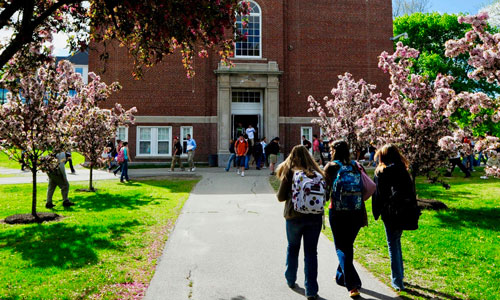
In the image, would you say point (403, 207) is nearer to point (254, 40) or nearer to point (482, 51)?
point (482, 51)

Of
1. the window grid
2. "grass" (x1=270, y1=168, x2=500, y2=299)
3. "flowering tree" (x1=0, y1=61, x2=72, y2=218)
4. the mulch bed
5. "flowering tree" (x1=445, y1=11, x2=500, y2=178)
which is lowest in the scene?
"grass" (x1=270, y1=168, x2=500, y2=299)

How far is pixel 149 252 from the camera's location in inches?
→ 239

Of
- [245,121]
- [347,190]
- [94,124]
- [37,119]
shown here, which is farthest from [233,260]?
[245,121]

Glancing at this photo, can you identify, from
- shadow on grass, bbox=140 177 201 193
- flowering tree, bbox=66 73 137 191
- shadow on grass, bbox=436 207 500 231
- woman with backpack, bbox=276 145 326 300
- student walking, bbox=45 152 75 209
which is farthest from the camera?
shadow on grass, bbox=140 177 201 193

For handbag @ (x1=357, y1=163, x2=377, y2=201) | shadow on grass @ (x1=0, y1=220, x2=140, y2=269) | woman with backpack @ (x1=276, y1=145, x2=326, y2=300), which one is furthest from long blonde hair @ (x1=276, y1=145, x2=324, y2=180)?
shadow on grass @ (x1=0, y1=220, x2=140, y2=269)

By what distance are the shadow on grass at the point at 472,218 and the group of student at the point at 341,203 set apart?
429cm

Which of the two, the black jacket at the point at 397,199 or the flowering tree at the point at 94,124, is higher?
the flowering tree at the point at 94,124

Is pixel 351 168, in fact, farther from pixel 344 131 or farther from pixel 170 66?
pixel 170 66

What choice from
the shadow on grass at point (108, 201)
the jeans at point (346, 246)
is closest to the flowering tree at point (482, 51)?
the jeans at point (346, 246)

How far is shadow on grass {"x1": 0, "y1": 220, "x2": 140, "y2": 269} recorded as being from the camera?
18.5ft

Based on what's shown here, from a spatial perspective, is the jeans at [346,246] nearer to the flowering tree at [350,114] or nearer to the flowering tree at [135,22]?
the flowering tree at [135,22]

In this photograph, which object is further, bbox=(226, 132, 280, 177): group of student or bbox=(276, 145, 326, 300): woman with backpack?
bbox=(226, 132, 280, 177): group of student

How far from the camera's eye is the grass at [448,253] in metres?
4.73

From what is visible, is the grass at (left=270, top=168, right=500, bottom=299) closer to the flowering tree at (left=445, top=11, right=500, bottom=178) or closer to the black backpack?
the black backpack
